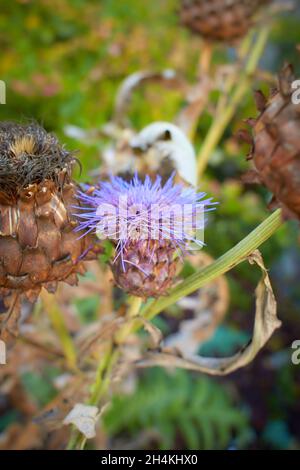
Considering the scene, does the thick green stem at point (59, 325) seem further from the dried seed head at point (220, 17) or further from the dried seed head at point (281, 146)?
the dried seed head at point (220, 17)

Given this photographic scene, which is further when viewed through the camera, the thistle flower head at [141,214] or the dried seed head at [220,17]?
the dried seed head at [220,17]

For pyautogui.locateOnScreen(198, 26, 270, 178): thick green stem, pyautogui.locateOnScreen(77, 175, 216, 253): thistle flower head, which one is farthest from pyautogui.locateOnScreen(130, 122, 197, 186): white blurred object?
pyautogui.locateOnScreen(198, 26, 270, 178): thick green stem

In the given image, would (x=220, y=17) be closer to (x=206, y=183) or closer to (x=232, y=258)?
(x=206, y=183)

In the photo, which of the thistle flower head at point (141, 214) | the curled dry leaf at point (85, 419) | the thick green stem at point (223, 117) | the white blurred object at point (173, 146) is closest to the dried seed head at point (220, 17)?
the thick green stem at point (223, 117)

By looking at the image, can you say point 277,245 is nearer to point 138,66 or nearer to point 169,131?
point 138,66

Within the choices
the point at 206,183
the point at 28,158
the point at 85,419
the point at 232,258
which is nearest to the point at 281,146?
the point at 232,258

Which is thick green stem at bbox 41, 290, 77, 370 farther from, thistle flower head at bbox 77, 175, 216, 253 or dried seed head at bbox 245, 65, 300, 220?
dried seed head at bbox 245, 65, 300, 220

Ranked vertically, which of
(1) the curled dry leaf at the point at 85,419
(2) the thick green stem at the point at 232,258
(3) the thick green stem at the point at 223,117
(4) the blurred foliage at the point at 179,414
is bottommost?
(4) the blurred foliage at the point at 179,414
